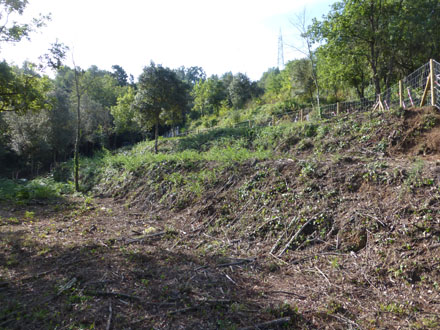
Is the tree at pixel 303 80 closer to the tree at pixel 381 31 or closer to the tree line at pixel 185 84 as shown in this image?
the tree line at pixel 185 84

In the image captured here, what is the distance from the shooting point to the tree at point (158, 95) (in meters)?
18.5

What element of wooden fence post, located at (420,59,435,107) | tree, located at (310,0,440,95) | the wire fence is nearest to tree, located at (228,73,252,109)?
tree, located at (310,0,440,95)

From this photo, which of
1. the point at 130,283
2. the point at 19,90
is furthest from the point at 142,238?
the point at 19,90

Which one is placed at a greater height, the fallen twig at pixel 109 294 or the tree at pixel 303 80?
the tree at pixel 303 80

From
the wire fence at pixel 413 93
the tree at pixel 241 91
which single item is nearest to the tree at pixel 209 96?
the tree at pixel 241 91

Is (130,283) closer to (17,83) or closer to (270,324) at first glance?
(270,324)

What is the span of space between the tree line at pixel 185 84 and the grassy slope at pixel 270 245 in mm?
8152

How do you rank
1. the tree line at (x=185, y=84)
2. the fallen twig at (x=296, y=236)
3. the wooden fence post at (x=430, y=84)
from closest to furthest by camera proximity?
the fallen twig at (x=296, y=236), the wooden fence post at (x=430, y=84), the tree line at (x=185, y=84)

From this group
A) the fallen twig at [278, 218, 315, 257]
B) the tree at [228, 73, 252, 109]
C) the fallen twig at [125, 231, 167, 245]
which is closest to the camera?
the fallen twig at [278, 218, 315, 257]

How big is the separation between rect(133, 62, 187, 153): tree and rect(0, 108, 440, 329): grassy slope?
1176 cm

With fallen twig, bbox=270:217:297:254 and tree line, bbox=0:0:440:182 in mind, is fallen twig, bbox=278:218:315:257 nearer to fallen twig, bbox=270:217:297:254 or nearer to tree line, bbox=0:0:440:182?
fallen twig, bbox=270:217:297:254

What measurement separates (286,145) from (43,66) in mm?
11939

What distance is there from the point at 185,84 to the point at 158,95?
8.04 feet

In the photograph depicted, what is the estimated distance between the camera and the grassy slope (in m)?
2.90
